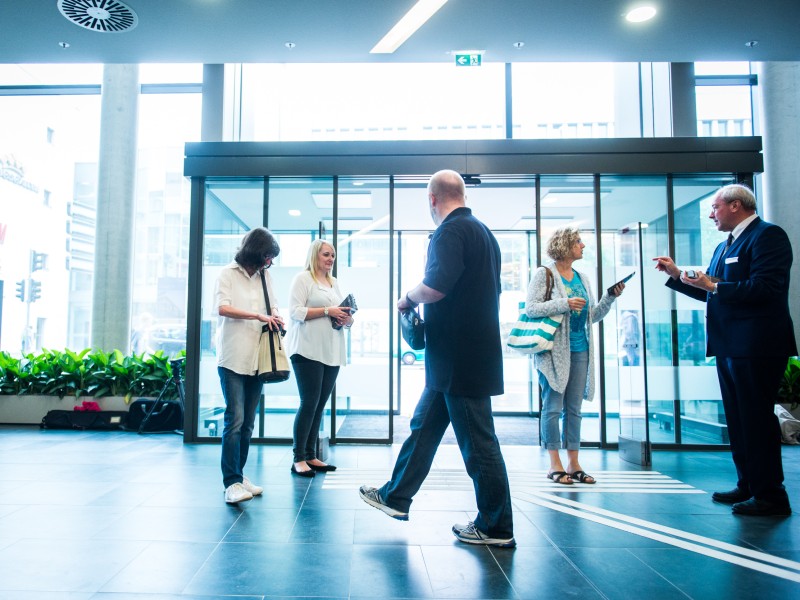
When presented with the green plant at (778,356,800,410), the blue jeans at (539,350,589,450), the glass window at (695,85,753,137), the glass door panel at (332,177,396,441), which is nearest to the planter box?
the glass door panel at (332,177,396,441)

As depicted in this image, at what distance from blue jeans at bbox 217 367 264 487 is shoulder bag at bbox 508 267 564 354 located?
5.46 ft

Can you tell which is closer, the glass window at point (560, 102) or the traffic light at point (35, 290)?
the glass window at point (560, 102)

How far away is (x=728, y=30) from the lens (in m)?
3.80

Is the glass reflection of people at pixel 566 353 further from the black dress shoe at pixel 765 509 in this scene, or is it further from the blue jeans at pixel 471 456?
the blue jeans at pixel 471 456

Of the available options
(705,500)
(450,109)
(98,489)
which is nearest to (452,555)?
(705,500)

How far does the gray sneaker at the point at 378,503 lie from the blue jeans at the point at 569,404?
1.44 m

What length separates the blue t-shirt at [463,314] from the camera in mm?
2270

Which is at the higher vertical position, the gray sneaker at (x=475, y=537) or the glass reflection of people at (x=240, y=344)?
the glass reflection of people at (x=240, y=344)

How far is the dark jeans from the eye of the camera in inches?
142

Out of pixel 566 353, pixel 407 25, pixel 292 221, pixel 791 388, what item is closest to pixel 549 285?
pixel 566 353

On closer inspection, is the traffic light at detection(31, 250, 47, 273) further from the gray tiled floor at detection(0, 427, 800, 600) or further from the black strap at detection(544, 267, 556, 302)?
the black strap at detection(544, 267, 556, 302)

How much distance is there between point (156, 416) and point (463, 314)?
4.44m

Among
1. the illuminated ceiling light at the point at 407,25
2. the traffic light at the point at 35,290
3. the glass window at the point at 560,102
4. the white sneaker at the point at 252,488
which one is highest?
the glass window at the point at 560,102

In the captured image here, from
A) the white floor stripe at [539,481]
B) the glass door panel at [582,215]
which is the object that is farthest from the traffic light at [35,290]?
the glass door panel at [582,215]
